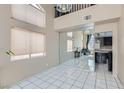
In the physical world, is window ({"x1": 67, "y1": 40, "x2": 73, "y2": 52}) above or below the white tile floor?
above

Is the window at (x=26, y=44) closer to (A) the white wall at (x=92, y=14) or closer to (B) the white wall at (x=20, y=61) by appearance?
(B) the white wall at (x=20, y=61)

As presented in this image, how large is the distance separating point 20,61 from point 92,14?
3.31 metres

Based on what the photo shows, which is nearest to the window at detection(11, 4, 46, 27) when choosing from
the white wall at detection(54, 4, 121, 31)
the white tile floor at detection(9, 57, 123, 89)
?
the white wall at detection(54, 4, 121, 31)

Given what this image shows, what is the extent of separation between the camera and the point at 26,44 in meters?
3.71

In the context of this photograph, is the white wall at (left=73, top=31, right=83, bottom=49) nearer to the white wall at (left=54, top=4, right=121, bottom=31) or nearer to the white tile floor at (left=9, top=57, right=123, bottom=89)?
the white wall at (left=54, top=4, right=121, bottom=31)

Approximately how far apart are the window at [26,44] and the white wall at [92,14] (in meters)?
1.29

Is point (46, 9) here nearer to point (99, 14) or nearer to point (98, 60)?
point (99, 14)

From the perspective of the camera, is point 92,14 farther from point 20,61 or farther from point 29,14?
point 20,61

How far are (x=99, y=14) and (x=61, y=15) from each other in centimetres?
218

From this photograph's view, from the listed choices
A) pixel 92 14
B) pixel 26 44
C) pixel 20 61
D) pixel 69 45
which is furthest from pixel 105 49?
pixel 69 45

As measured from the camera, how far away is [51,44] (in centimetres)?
528

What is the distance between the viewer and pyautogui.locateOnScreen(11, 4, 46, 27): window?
3.20 meters

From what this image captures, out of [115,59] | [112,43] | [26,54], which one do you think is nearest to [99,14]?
[112,43]

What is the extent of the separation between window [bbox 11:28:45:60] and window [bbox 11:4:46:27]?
0.44m
